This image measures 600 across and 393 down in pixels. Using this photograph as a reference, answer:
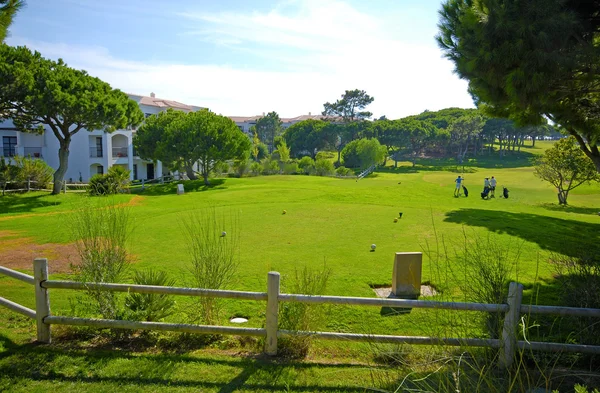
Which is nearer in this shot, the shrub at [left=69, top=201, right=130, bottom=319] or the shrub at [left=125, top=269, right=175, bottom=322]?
the shrub at [left=125, top=269, right=175, bottom=322]

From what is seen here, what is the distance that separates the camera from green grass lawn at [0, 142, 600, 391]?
5527mm

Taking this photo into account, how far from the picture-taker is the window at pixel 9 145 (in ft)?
144

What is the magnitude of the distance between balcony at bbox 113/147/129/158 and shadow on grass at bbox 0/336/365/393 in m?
49.0

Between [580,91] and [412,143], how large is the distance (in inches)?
3169

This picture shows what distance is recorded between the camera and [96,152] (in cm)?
4862

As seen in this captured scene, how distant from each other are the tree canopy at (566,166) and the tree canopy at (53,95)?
30521 millimetres

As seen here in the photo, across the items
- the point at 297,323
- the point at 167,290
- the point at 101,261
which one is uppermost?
the point at 101,261

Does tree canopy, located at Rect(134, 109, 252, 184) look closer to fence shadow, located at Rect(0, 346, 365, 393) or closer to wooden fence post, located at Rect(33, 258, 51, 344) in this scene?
wooden fence post, located at Rect(33, 258, 51, 344)

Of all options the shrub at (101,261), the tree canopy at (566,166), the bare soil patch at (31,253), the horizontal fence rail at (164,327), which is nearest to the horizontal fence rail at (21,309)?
the horizontal fence rail at (164,327)

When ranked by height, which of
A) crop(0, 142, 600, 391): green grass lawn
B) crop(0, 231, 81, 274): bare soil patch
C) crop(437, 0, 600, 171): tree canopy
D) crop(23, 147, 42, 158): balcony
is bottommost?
crop(0, 231, 81, 274): bare soil patch

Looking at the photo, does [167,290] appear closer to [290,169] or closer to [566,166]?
[566,166]

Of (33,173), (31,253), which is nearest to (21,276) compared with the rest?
(31,253)

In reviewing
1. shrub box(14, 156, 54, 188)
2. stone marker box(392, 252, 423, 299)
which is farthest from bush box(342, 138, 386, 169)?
stone marker box(392, 252, 423, 299)

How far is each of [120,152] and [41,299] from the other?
161 ft
